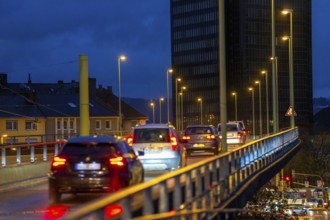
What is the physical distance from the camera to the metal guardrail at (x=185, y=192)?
6.89m

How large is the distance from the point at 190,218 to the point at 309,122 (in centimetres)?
16218

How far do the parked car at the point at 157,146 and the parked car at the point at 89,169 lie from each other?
730 centimetres

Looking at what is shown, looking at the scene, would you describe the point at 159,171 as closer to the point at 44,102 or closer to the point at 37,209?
the point at 37,209

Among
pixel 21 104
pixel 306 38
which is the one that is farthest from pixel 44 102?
pixel 306 38

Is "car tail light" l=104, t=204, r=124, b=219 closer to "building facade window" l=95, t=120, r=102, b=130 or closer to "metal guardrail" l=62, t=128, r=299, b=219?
"metal guardrail" l=62, t=128, r=299, b=219

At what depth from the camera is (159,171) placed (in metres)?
24.7

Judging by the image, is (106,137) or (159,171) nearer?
(106,137)

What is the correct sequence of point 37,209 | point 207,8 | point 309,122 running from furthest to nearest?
point 309,122, point 207,8, point 37,209

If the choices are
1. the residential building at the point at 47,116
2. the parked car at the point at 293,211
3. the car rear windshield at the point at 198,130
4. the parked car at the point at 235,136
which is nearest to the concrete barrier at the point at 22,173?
the car rear windshield at the point at 198,130

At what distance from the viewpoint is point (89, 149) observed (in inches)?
647

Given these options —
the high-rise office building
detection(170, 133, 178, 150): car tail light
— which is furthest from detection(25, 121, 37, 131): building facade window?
detection(170, 133, 178, 150): car tail light

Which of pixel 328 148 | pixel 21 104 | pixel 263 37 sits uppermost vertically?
pixel 263 37

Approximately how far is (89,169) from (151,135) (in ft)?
27.4

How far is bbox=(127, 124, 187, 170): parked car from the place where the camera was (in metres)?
24.0
